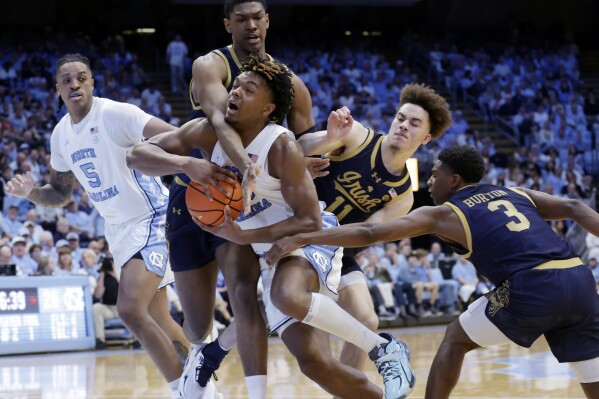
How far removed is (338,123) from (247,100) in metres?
0.65

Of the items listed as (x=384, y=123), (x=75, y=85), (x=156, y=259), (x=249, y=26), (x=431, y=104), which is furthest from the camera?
(x=384, y=123)

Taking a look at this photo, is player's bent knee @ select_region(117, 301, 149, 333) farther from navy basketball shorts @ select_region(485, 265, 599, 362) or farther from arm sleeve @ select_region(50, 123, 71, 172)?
navy basketball shorts @ select_region(485, 265, 599, 362)

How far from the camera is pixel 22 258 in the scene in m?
11.7

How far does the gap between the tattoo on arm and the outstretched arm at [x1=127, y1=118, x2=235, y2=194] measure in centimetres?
173

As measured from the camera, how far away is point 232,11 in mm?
5449

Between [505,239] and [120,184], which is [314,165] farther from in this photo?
[120,184]

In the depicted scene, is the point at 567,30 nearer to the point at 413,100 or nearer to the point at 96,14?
the point at 96,14

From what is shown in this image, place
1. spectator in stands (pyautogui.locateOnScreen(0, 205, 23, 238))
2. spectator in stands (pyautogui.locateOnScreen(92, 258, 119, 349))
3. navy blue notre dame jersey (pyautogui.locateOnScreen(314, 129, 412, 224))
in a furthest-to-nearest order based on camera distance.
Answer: spectator in stands (pyautogui.locateOnScreen(0, 205, 23, 238)), spectator in stands (pyautogui.locateOnScreen(92, 258, 119, 349)), navy blue notre dame jersey (pyautogui.locateOnScreen(314, 129, 412, 224))

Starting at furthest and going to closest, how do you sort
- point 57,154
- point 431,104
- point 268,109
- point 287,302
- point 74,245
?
1. point 74,245
2. point 57,154
3. point 431,104
4. point 268,109
5. point 287,302

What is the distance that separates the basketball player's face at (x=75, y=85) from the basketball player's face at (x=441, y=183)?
2.41 m

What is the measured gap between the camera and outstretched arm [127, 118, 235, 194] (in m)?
4.72

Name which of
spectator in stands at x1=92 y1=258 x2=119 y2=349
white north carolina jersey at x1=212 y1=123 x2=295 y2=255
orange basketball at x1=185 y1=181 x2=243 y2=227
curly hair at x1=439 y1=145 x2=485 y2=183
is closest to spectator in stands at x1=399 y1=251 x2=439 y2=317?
spectator in stands at x1=92 y1=258 x2=119 y2=349

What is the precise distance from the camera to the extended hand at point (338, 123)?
17.4 feet

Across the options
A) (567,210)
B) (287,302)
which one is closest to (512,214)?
(567,210)
